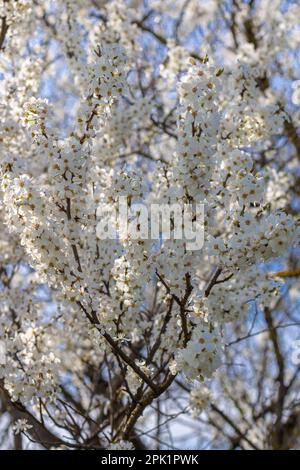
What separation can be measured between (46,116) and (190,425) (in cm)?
619

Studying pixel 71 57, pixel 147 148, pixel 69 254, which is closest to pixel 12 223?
pixel 69 254

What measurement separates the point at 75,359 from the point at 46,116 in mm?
4358

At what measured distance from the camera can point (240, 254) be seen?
10.3 ft

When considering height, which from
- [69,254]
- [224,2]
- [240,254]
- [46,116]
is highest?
[224,2]

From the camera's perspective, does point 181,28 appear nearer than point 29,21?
No

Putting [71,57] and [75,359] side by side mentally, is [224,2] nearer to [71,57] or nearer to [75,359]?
[71,57]

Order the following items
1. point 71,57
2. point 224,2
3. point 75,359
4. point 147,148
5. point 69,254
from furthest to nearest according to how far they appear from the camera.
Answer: point 224,2 < point 147,148 < point 75,359 < point 71,57 < point 69,254

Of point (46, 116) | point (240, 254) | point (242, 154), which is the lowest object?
point (240, 254)

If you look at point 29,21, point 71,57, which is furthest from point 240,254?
point 29,21

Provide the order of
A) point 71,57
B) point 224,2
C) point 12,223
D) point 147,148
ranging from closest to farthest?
point 12,223 → point 71,57 → point 147,148 → point 224,2

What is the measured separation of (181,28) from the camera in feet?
31.5

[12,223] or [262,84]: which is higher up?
[262,84]
